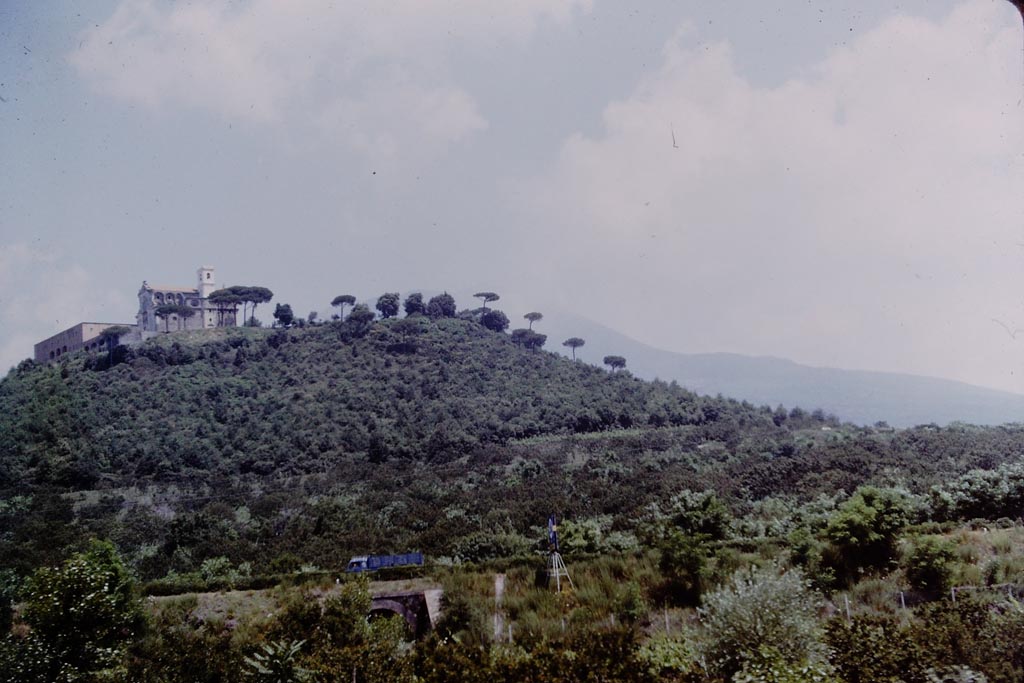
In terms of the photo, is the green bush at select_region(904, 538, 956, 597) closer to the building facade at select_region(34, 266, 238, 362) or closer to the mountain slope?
the mountain slope

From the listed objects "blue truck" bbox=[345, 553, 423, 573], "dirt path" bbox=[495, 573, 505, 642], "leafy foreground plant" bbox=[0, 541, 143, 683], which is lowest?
"blue truck" bbox=[345, 553, 423, 573]

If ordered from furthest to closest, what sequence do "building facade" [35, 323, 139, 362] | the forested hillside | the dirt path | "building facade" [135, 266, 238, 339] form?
1. "building facade" [135, 266, 238, 339]
2. "building facade" [35, 323, 139, 362]
3. the dirt path
4. the forested hillside

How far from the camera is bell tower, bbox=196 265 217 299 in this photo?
61.0m

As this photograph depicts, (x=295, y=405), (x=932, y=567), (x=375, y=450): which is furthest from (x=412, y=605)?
(x=295, y=405)

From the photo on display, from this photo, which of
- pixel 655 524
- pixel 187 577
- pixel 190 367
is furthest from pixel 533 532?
pixel 190 367

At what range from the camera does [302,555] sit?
25.5 meters

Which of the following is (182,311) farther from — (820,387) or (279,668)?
(820,387)

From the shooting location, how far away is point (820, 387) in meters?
92.1

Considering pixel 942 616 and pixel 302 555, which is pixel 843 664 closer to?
pixel 942 616

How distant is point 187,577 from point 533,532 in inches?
478

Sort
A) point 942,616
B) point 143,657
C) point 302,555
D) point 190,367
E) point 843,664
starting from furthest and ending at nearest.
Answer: point 190,367, point 302,555, point 143,657, point 942,616, point 843,664

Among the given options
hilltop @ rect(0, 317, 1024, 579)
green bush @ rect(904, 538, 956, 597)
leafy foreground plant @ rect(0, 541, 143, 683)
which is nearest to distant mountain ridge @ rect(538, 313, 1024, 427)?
hilltop @ rect(0, 317, 1024, 579)

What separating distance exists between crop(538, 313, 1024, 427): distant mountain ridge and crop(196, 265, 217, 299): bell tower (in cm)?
3085

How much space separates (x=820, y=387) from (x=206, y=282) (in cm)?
7836
